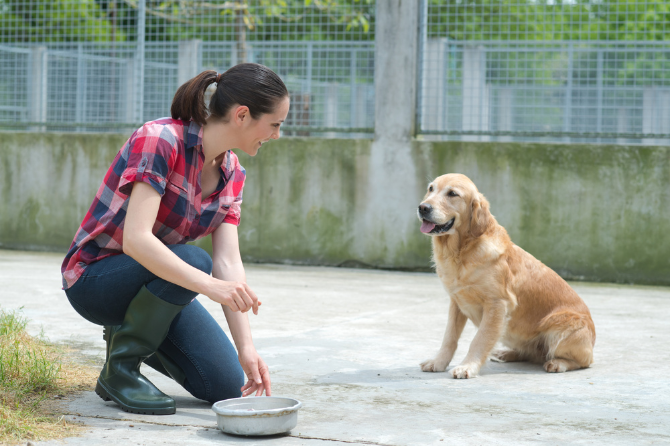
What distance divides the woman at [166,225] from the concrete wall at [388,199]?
5574 mm

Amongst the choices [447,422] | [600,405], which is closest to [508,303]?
[600,405]

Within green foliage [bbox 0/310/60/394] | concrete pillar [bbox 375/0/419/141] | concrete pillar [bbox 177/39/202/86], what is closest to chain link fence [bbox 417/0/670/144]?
concrete pillar [bbox 375/0/419/141]

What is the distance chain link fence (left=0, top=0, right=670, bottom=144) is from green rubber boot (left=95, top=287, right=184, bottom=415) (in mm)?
5972

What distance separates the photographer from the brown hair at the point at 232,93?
2.97m

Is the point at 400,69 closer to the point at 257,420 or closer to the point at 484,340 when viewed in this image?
the point at 484,340

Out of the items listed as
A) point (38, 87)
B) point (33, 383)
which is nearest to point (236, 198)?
point (33, 383)

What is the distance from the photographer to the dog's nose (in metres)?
4.28

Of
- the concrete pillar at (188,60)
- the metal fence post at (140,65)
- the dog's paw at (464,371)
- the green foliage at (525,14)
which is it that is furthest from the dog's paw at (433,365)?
the concrete pillar at (188,60)

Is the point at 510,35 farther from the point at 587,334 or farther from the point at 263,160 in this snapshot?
the point at 587,334

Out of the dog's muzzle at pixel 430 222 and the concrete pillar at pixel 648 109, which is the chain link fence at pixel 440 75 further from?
the dog's muzzle at pixel 430 222

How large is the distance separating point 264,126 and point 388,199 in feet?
19.1

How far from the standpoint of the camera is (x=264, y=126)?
3.05 meters

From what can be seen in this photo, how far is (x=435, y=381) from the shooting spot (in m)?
3.85

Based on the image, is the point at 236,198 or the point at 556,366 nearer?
the point at 236,198
